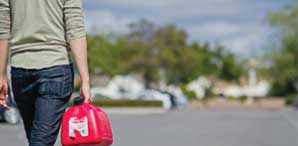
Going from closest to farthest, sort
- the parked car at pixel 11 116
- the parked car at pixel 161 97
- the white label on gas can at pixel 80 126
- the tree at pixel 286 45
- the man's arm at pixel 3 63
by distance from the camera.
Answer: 1. the white label on gas can at pixel 80 126
2. the man's arm at pixel 3 63
3. the parked car at pixel 11 116
4. the parked car at pixel 161 97
5. the tree at pixel 286 45

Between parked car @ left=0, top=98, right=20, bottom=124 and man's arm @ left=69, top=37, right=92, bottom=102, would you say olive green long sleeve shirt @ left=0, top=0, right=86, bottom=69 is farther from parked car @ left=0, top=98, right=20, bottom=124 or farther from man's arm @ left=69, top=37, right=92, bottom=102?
parked car @ left=0, top=98, right=20, bottom=124

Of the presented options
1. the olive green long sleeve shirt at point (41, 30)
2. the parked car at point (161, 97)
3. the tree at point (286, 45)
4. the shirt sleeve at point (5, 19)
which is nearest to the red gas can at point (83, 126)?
the olive green long sleeve shirt at point (41, 30)

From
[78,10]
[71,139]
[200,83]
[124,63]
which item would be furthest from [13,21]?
[200,83]

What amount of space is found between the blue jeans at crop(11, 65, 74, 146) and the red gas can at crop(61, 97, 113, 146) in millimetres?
77

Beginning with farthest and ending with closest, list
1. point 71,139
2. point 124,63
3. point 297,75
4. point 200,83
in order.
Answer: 1. point 200,83
2. point 124,63
3. point 297,75
4. point 71,139

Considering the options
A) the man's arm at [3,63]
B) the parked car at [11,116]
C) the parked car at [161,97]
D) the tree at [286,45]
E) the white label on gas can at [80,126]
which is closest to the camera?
the white label on gas can at [80,126]

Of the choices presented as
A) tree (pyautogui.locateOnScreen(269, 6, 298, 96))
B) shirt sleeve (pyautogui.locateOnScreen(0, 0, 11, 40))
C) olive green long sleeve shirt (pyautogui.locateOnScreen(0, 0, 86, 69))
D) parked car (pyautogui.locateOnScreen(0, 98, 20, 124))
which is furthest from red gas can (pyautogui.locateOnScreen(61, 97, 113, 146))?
tree (pyautogui.locateOnScreen(269, 6, 298, 96))

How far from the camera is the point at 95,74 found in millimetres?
65188

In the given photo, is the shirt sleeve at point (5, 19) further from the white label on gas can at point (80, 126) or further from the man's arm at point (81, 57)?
the white label on gas can at point (80, 126)

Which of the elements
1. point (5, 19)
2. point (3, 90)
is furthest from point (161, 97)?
point (5, 19)

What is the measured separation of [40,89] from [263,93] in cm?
8932

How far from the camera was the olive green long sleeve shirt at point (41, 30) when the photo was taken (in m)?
3.65

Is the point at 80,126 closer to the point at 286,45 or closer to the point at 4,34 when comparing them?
the point at 4,34

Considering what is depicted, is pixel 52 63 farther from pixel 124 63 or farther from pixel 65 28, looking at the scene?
pixel 124 63
